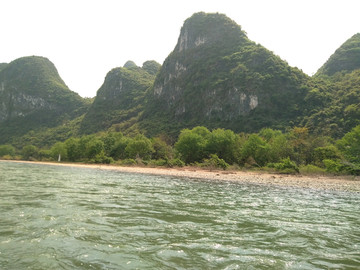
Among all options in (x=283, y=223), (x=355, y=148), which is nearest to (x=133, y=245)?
(x=283, y=223)

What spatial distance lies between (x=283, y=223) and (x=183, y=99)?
169m

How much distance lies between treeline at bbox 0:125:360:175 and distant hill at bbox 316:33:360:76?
140 m

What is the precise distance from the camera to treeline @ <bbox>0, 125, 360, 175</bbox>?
140 feet

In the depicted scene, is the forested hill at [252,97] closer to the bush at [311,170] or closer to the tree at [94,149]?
the tree at [94,149]

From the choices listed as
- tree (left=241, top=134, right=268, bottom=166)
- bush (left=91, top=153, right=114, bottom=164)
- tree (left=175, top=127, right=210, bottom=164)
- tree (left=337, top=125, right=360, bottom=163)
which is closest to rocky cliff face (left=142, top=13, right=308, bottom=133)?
tree (left=175, top=127, right=210, bottom=164)

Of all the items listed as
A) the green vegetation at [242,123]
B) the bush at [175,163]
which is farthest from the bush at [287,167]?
the bush at [175,163]

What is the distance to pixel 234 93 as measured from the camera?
14538 cm

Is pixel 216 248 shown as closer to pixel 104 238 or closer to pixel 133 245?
pixel 133 245

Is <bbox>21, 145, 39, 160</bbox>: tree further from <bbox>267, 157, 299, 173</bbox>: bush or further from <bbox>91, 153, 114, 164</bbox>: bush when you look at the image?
<bbox>267, 157, 299, 173</bbox>: bush

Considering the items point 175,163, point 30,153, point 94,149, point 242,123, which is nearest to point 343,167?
point 175,163

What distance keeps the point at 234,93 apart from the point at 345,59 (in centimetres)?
9933

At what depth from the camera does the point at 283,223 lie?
10953 millimetres

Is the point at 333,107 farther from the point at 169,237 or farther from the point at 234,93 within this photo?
the point at 169,237

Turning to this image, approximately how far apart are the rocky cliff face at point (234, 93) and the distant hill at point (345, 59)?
5926 cm
